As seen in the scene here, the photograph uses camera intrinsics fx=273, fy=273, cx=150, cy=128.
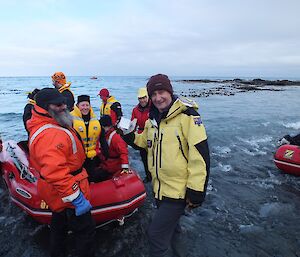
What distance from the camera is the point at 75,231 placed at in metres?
3.39

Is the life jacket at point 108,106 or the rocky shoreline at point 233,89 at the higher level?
the life jacket at point 108,106

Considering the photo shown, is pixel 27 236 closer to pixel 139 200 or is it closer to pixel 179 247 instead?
pixel 139 200

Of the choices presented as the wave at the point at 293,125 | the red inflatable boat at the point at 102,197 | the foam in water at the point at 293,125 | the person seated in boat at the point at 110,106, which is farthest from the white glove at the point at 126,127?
the wave at the point at 293,125

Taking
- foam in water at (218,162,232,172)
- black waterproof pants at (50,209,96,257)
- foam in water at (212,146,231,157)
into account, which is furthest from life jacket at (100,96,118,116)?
black waterproof pants at (50,209,96,257)

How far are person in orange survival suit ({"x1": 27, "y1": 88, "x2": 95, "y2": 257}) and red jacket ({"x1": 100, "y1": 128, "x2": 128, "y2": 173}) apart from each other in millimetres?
1610

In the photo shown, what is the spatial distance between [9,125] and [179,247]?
15.3 metres

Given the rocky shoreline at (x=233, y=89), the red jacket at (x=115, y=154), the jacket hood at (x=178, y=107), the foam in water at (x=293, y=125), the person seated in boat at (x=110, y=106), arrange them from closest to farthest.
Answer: the jacket hood at (x=178, y=107) < the red jacket at (x=115, y=154) < the person seated in boat at (x=110, y=106) < the foam in water at (x=293, y=125) < the rocky shoreline at (x=233, y=89)

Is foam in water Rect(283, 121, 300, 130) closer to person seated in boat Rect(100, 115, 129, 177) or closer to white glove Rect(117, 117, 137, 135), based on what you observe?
person seated in boat Rect(100, 115, 129, 177)

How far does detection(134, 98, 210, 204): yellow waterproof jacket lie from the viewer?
2.67 meters

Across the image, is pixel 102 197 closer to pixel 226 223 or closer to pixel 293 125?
pixel 226 223

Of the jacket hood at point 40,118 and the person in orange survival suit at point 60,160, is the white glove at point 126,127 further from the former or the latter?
the jacket hood at point 40,118

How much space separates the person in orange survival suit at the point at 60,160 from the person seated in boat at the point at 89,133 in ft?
4.68

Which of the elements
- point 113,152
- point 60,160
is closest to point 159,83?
point 60,160

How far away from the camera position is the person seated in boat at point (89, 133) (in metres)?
4.66
